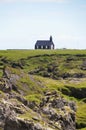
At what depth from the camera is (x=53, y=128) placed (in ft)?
278

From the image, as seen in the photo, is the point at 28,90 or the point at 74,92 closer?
the point at 28,90

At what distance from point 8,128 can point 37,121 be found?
6210 millimetres

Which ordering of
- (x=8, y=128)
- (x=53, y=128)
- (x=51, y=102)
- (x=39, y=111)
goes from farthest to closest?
(x=51, y=102)
(x=39, y=111)
(x=53, y=128)
(x=8, y=128)

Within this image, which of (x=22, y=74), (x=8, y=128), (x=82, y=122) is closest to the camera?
(x=8, y=128)

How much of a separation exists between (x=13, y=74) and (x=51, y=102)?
32.3m

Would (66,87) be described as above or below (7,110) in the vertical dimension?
below

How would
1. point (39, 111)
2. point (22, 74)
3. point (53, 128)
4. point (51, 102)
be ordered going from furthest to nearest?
point (22, 74) < point (51, 102) < point (39, 111) < point (53, 128)

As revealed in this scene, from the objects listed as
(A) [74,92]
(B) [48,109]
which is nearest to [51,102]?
(B) [48,109]

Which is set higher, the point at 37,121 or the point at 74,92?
the point at 37,121

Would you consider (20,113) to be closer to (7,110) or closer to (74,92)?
(7,110)

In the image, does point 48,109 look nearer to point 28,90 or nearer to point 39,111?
point 39,111

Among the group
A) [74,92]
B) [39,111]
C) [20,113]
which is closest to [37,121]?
[20,113]

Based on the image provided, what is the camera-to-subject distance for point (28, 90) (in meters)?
136

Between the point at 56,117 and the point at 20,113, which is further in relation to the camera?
the point at 56,117
